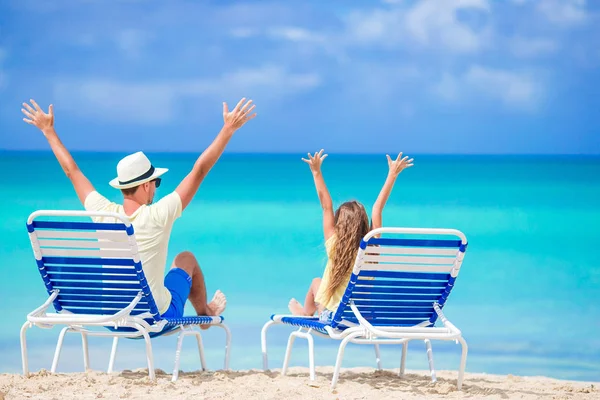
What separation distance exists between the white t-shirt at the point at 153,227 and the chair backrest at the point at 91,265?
10cm

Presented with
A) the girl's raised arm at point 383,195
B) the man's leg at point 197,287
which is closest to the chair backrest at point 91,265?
the man's leg at point 197,287

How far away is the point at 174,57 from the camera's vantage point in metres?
56.9

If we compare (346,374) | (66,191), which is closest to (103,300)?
(346,374)

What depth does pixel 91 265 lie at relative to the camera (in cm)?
465

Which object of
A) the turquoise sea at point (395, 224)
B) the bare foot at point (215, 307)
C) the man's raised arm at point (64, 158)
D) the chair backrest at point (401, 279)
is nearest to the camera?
the chair backrest at point (401, 279)

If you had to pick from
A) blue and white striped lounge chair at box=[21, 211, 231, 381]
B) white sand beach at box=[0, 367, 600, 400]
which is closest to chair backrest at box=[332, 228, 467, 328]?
white sand beach at box=[0, 367, 600, 400]

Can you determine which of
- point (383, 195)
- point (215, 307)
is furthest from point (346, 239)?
point (215, 307)

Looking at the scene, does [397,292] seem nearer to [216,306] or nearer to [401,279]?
[401,279]

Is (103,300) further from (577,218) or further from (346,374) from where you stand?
(577,218)

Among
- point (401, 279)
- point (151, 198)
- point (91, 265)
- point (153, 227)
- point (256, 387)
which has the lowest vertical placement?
point (256, 387)

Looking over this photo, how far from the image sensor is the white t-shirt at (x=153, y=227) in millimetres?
4715

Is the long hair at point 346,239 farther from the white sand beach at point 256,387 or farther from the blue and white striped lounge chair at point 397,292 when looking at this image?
the white sand beach at point 256,387

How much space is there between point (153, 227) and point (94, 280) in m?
0.37

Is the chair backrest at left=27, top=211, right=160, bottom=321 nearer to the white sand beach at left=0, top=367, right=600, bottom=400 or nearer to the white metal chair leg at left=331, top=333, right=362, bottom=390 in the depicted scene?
the white sand beach at left=0, top=367, right=600, bottom=400
